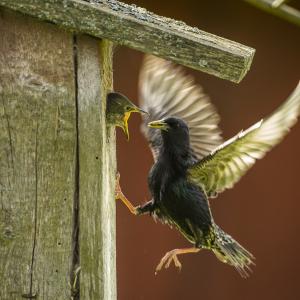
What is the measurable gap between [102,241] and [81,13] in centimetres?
57

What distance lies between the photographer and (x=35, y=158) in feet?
7.66

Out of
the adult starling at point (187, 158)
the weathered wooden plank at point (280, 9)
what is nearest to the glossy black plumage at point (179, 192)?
the adult starling at point (187, 158)

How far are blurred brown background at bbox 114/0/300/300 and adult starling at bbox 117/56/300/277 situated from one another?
1.48 metres

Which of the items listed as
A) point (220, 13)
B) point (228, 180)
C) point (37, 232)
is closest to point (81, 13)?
point (37, 232)

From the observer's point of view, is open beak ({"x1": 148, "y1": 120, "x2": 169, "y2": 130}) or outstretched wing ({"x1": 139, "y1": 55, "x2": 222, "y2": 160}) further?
outstretched wing ({"x1": 139, "y1": 55, "x2": 222, "y2": 160})

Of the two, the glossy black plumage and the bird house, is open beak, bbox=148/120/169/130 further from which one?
the bird house

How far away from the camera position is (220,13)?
5.56 m

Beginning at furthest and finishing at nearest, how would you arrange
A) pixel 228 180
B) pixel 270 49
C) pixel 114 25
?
pixel 270 49, pixel 228 180, pixel 114 25

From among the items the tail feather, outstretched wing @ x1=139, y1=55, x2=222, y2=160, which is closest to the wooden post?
outstretched wing @ x1=139, y1=55, x2=222, y2=160

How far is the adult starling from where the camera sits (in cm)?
339

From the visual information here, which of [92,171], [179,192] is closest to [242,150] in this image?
[179,192]

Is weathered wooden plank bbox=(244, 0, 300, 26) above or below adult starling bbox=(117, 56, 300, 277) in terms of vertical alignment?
above

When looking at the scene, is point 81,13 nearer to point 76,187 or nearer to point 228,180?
point 76,187

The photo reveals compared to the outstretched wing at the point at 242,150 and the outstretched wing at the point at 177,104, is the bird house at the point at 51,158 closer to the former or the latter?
the outstretched wing at the point at 242,150
